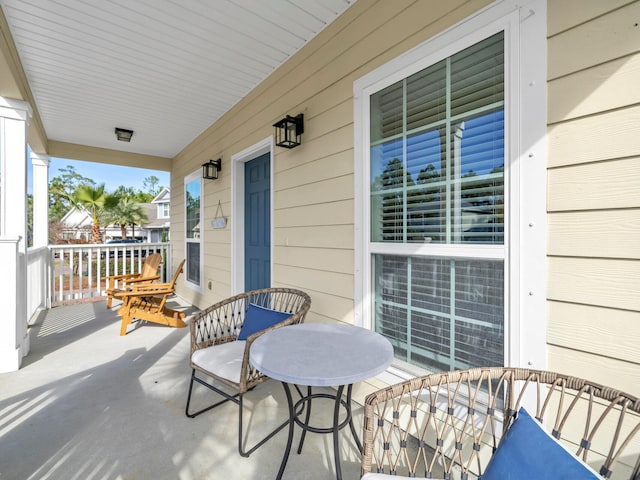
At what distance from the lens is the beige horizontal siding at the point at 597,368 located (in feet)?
3.60

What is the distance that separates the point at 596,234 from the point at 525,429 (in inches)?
30.8

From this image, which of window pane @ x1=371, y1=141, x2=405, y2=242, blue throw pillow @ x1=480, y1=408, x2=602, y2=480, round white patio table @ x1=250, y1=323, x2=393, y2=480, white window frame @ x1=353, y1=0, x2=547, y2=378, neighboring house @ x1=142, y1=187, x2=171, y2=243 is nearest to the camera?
blue throw pillow @ x1=480, y1=408, x2=602, y2=480

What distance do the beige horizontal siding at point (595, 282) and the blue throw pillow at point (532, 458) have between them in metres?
0.58

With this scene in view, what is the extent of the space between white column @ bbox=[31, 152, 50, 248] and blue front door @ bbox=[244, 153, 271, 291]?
3663 mm

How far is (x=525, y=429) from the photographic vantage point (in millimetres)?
886

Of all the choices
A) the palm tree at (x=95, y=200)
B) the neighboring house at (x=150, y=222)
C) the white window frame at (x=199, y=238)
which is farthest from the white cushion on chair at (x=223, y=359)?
the neighboring house at (x=150, y=222)

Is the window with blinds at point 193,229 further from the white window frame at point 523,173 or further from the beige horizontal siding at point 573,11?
the beige horizontal siding at point 573,11

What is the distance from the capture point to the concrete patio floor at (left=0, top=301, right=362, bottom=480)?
61.9 inches

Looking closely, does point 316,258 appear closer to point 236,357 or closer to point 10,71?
point 236,357

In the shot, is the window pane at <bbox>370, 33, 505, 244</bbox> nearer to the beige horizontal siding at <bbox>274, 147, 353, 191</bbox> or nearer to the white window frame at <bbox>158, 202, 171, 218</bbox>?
the beige horizontal siding at <bbox>274, 147, 353, 191</bbox>

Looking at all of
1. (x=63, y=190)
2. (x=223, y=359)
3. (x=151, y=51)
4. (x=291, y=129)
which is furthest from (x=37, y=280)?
(x=63, y=190)

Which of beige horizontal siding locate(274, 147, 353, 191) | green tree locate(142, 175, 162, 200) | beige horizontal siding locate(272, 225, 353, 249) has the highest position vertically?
green tree locate(142, 175, 162, 200)

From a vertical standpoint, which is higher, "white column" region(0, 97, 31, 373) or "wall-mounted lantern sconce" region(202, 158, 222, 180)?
"wall-mounted lantern sconce" region(202, 158, 222, 180)

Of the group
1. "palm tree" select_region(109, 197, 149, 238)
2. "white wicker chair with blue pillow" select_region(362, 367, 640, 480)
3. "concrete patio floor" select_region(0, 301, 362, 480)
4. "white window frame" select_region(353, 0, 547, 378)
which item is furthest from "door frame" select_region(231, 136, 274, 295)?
"palm tree" select_region(109, 197, 149, 238)
